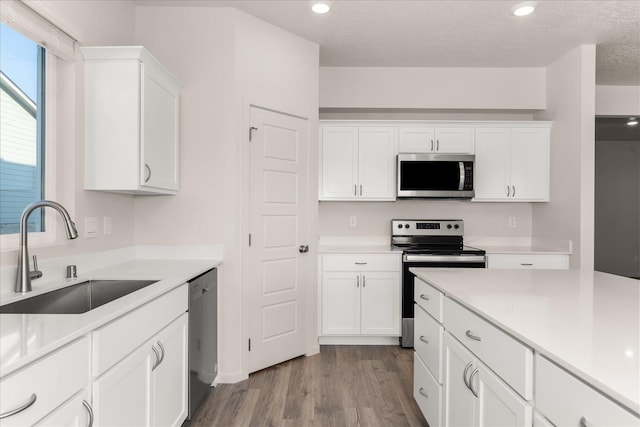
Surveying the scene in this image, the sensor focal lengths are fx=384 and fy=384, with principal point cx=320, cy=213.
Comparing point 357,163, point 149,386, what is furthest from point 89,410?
point 357,163

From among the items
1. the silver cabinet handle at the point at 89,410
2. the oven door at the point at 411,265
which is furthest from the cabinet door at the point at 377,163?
the silver cabinet handle at the point at 89,410

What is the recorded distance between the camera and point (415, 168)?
371cm

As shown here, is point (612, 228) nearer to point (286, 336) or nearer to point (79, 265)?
point (286, 336)

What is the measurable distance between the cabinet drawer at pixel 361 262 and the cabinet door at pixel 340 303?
0.07 m

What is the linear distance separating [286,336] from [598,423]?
99.7 inches

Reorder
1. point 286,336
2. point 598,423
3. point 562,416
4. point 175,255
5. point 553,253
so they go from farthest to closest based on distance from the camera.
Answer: point 553,253 < point 286,336 < point 175,255 < point 562,416 < point 598,423

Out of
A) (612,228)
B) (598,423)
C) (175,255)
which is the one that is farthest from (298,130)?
(612,228)

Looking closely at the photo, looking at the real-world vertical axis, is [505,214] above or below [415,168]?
below

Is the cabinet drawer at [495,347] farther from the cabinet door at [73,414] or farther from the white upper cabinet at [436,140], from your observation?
the white upper cabinet at [436,140]

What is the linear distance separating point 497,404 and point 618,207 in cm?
770

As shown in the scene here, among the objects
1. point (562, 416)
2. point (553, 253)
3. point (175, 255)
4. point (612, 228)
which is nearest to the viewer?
point (562, 416)

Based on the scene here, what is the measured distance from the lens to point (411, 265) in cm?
348

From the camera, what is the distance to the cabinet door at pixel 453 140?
3811 millimetres

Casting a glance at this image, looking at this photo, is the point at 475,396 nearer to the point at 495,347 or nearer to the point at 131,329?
the point at 495,347
